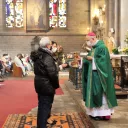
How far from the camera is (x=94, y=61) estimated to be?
5465 millimetres

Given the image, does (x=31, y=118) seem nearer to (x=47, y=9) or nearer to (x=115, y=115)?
(x=115, y=115)

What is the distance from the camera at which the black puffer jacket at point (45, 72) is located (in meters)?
4.61

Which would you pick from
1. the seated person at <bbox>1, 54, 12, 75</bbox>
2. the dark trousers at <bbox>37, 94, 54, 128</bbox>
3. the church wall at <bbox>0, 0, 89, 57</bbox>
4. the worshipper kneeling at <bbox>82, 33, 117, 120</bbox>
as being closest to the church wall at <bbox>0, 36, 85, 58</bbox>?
the church wall at <bbox>0, 0, 89, 57</bbox>

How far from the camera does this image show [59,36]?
23.0 metres

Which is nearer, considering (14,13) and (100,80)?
(100,80)

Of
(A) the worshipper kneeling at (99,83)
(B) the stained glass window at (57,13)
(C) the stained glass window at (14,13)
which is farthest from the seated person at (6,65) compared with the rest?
(A) the worshipper kneeling at (99,83)

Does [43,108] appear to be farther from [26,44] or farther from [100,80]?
[26,44]

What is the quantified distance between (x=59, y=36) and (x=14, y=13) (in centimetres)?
361

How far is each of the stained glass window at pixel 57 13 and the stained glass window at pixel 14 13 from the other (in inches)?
82.4

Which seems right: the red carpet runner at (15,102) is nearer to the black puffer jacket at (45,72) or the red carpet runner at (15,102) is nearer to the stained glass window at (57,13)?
the black puffer jacket at (45,72)

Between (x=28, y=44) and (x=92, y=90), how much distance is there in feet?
58.7

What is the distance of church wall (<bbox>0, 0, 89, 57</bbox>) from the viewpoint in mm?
22953

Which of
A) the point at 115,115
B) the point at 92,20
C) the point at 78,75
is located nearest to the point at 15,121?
the point at 115,115

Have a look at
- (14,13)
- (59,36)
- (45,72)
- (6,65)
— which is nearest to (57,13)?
(59,36)
